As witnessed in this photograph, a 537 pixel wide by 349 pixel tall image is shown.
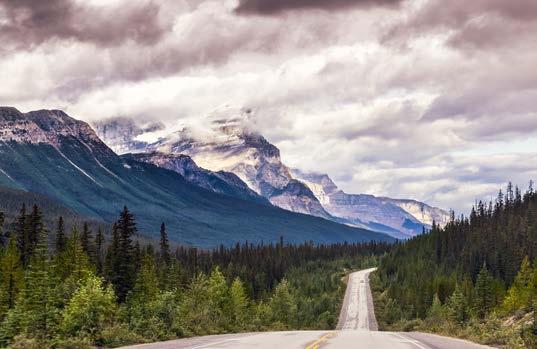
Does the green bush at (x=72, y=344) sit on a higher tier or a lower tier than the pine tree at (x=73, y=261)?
lower

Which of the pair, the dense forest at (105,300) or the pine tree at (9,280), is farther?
the pine tree at (9,280)

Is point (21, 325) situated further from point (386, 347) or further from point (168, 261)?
point (168, 261)

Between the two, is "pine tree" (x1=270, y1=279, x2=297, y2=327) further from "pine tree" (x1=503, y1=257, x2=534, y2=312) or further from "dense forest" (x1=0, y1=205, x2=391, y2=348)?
"pine tree" (x1=503, y1=257, x2=534, y2=312)

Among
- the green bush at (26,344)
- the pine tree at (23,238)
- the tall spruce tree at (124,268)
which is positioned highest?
the pine tree at (23,238)

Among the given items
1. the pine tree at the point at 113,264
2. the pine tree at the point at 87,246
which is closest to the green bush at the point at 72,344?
the pine tree at the point at 113,264

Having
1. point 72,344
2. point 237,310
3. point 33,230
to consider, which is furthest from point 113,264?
point 72,344

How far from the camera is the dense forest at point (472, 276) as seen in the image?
325ft

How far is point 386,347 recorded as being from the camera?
3105cm

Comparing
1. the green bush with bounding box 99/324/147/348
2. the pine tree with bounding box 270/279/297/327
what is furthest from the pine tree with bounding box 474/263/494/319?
the green bush with bounding box 99/324/147/348

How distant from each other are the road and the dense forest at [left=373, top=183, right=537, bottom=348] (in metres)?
5.03

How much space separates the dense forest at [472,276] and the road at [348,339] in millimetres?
5031

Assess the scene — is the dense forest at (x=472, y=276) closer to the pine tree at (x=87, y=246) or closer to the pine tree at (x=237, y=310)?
the pine tree at (x=237, y=310)

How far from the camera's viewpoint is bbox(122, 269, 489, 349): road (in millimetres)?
31406

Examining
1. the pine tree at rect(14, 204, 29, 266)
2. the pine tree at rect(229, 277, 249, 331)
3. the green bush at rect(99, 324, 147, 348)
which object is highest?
the pine tree at rect(14, 204, 29, 266)
